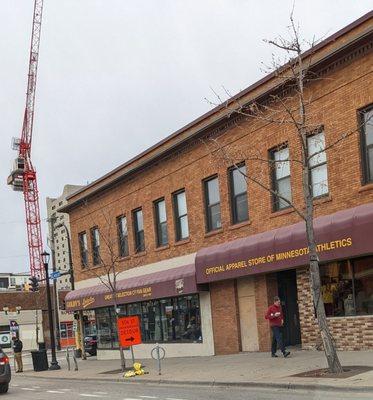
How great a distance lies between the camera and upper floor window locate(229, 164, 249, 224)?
64.8 ft

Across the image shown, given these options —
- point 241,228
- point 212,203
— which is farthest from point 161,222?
point 241,228

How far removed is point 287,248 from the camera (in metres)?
16.6

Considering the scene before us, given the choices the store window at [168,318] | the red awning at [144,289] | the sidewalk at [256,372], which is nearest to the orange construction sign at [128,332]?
the sidewalk at [256,372]

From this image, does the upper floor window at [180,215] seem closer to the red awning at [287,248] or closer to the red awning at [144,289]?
the red awning at [144,289]

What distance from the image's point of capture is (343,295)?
16344mm

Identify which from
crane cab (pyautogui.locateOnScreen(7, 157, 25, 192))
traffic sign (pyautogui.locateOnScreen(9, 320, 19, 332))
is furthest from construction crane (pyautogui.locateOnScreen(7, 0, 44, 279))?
traffic sign (pyautogui.locateOnScreen(9, 320, 19, 332))

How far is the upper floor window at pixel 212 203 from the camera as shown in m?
21.0

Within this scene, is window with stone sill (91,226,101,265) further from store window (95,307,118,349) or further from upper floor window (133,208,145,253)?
upper floor window (133,208,145,253)

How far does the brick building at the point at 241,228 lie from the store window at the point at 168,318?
0.23 ft

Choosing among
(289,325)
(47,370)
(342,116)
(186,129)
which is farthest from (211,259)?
(47,370)

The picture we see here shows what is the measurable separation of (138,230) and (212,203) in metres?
5.68

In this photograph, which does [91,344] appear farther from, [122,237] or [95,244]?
[122,237]

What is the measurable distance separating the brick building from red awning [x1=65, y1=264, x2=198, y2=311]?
0.22ft

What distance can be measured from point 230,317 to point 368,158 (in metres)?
7.36
